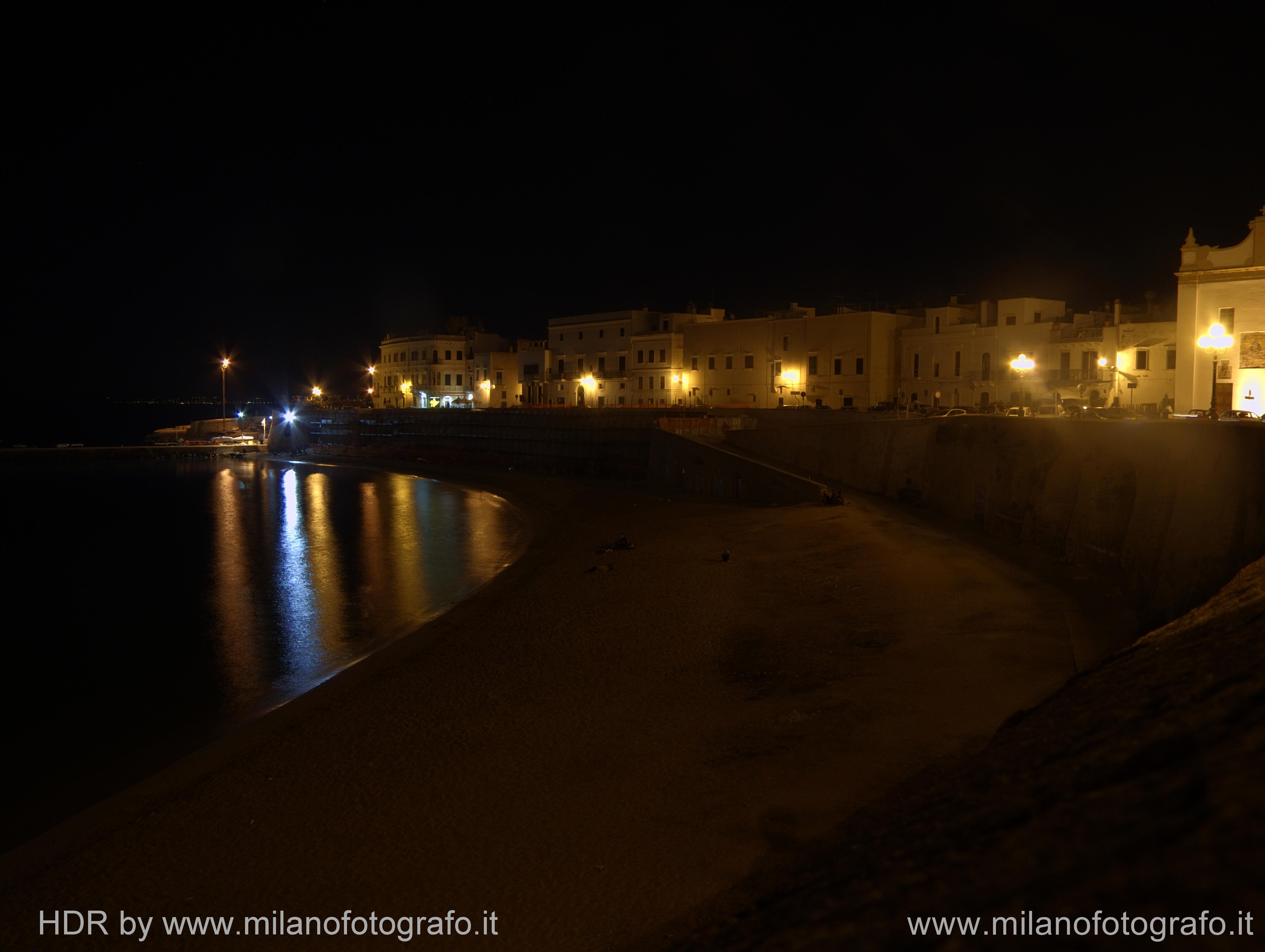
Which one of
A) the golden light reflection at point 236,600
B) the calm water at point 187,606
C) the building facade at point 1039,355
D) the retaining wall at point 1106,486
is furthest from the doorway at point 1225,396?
the golden light reflection at point 236,600

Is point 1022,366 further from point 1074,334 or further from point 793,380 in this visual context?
point 793,380

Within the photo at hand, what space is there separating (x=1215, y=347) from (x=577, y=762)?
25753 millimetres

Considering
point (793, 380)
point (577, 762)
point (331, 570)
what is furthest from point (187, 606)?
point (793, 380)

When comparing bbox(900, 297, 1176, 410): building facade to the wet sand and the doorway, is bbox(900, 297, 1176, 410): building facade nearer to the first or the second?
the doorway

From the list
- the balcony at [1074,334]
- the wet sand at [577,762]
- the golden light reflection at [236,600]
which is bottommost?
the golden light reflection at [236,600]

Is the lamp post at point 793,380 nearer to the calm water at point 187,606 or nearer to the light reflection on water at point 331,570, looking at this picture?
the light reflection on water at point 331,570

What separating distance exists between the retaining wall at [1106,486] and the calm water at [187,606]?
42.9 feet

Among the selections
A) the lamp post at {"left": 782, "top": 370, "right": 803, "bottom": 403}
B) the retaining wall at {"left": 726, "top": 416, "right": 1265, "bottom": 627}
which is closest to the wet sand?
the retaining wall at {"left": 726, "top": 416, "right": 1265, "bottom": 627}

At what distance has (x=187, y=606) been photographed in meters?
21.0

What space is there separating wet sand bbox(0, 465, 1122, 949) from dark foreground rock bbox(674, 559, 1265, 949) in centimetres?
142

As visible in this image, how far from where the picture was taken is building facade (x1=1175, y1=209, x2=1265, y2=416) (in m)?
26.5

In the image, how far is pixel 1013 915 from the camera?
153 inches

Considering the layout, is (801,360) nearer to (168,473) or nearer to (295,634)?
(295,634)

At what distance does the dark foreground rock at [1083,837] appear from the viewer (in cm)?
366
